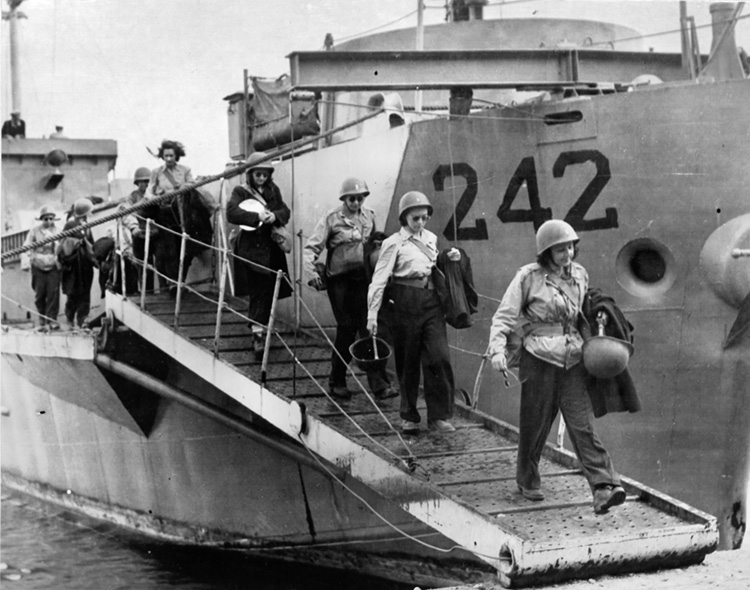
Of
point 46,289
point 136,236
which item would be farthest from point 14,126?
point 136,236

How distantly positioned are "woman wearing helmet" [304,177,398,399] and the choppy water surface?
208 cm

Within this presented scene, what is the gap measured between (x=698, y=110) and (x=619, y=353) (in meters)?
2.68

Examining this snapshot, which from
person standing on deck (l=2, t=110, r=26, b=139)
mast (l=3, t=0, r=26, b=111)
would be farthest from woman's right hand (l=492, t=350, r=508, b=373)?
mast (l=3, t=0, r=26, b=111)

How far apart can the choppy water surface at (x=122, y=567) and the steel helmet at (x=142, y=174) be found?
141 inches

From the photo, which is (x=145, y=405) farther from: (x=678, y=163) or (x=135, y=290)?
(x=678, y=163)

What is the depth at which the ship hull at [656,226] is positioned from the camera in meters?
7.18

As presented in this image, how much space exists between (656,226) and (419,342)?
6.71 feet

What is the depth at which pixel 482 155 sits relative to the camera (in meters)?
7.75

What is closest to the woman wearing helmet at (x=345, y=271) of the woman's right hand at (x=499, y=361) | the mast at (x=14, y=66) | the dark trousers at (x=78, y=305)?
the woman's right hand at (x=499, y=361)

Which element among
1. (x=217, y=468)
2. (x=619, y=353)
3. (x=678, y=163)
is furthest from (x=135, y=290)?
(x=619, y=353)

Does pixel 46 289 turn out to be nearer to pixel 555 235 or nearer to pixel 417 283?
pixel 417 283

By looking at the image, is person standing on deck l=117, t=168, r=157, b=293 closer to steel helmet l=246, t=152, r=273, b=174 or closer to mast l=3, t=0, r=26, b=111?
steel helmet l=246, t=152, r=273, b=174

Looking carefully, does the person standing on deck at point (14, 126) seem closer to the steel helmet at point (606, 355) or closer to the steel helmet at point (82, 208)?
the steel helmet at point (82, 208)

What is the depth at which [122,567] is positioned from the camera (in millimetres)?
9852
